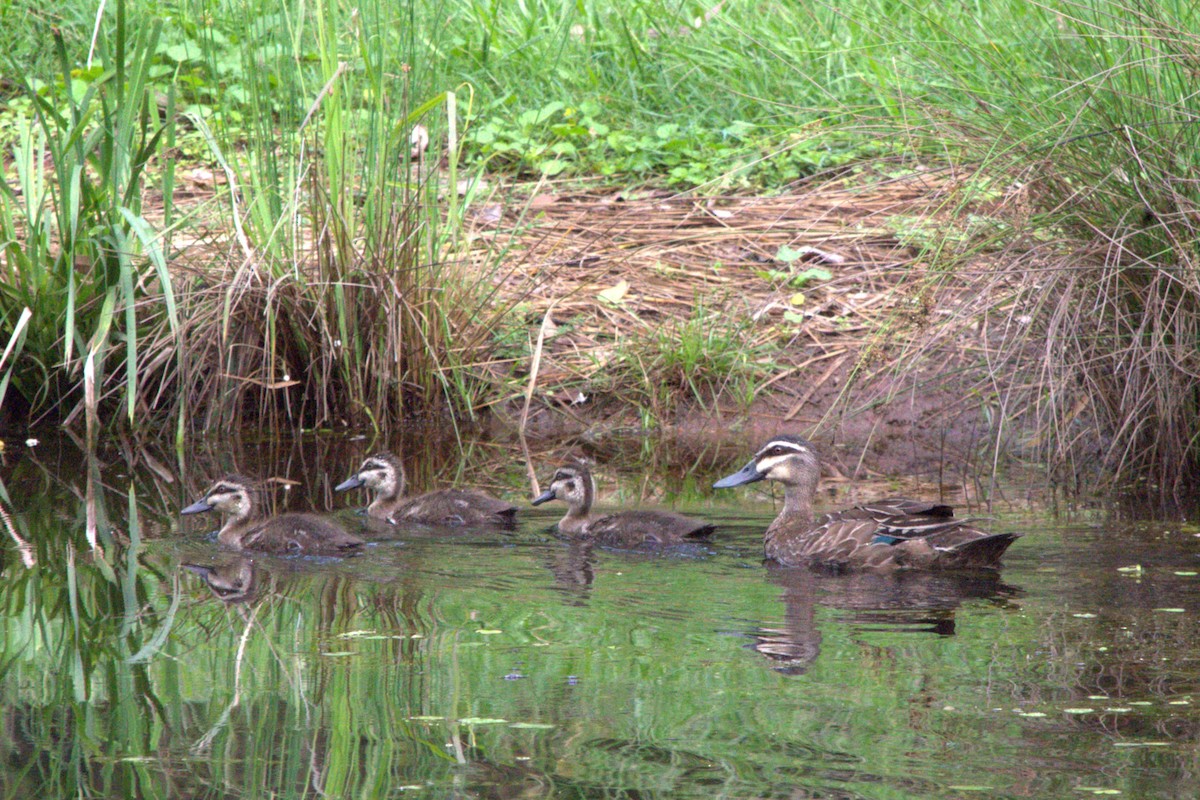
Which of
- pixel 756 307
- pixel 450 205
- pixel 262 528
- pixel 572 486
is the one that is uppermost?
pixel 450 205

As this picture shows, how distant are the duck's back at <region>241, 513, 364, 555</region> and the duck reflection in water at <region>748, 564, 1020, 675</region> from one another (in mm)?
1836

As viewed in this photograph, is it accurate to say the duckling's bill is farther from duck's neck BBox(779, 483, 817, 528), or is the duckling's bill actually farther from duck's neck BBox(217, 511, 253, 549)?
duck's neck BBox(779, 483, 817, 528)

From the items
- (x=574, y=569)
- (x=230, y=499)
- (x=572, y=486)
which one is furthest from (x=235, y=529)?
(x=574, y=569)

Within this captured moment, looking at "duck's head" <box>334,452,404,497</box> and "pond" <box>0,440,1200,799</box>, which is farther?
"duck's head" <box>334,452,404,497</box>

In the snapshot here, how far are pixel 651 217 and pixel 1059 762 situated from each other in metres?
7.84

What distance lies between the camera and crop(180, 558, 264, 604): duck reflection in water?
5.92 meters

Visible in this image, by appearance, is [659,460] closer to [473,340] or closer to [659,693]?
[473,340]

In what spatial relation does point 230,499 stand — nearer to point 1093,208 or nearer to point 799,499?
point 799,499

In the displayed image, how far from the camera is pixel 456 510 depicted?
24.6 ft

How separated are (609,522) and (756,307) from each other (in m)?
3.31

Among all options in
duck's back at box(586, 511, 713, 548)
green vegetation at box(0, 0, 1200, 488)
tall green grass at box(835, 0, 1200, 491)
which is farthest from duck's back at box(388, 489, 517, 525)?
tall green grass at box(835, 0, 1200, 491)

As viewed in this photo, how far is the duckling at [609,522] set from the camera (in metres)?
7.01

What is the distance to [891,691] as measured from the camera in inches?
179

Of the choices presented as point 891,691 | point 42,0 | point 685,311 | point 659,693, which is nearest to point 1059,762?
point 891,691
